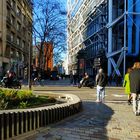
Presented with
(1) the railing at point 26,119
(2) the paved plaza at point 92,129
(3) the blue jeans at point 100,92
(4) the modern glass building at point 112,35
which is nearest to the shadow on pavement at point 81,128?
(2) the paved plaza at point 92,129

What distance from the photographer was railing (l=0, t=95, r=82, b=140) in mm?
7254

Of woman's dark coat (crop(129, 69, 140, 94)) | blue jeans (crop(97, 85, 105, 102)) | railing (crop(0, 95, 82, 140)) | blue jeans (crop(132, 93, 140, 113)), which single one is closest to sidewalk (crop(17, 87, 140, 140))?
railing (crop(0, 95, 82, 140))

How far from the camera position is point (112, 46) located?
64.0 metres

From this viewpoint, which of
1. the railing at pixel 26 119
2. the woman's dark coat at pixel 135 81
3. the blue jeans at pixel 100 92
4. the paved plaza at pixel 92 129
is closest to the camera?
the railing at pixel 26 119

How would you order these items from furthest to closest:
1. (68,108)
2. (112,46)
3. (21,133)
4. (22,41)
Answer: (22,41)
(112,46)
(68,108)
(21,133)

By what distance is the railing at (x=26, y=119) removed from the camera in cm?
725

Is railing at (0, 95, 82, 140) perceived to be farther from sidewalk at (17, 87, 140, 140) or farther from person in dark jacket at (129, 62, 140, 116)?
person in dark jacket at (129, 62, 140, 116)

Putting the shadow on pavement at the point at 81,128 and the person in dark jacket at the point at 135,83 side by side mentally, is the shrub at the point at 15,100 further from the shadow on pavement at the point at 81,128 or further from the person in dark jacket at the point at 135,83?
the person in dark jacket at the point at 135,83

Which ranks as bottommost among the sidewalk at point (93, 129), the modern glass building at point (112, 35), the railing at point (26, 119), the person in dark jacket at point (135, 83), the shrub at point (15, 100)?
the sidewalk at point (93, 129)

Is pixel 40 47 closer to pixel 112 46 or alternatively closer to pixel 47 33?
pixel 47 33

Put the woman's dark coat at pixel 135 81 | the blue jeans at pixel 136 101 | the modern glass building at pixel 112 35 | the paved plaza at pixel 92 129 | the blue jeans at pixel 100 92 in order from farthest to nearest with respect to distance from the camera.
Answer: the modern glass building at pixel 112 35, the blue jeans at pixel 100 92, the blue jeans at pixel 136 101, the woman's dark coat at pixel 135 81, the paved plaza at pixel 92 129

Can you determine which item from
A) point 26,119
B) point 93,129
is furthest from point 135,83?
point 26,119

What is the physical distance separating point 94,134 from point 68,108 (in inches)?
107

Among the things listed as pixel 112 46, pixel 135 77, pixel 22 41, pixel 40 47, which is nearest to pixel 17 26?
pixel 22 41
